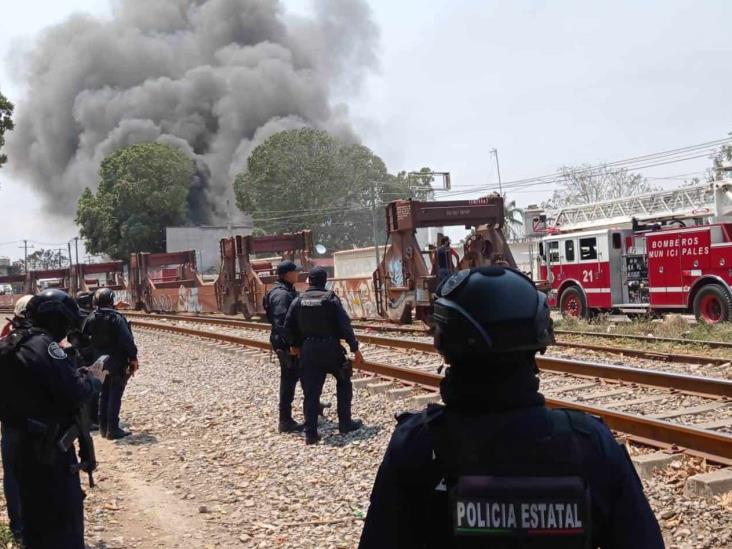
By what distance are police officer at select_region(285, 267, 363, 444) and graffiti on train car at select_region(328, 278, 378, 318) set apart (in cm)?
1311

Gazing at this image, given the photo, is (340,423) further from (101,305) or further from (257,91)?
(257,91)

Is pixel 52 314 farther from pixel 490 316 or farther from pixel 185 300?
pixel 185 300

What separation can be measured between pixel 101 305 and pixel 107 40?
3902 inches

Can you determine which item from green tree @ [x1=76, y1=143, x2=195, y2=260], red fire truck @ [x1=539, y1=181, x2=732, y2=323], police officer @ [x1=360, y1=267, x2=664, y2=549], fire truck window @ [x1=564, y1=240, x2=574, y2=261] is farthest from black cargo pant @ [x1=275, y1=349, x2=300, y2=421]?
green tree @ [x1=76, y1=143, x2=195, y2=260]

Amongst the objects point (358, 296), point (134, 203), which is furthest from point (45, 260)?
point (358, 296)

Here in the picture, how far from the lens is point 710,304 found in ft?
53.5

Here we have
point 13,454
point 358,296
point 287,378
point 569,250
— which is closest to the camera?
point 13,454

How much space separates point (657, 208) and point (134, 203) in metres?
50.9

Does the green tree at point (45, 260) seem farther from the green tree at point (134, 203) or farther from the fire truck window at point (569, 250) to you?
the fire truck window at point (569, 250)

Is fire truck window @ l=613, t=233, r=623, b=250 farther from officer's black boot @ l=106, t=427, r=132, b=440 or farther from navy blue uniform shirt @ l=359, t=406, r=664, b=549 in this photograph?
navy blue uniform shirt @ l=359, t=406, r=664, b=549

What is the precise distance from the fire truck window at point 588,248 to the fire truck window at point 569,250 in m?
0.33

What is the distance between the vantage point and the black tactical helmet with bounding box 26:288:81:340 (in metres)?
4.05

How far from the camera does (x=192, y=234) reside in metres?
67.6

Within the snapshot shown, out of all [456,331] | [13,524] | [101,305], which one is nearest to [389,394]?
[101,305]
